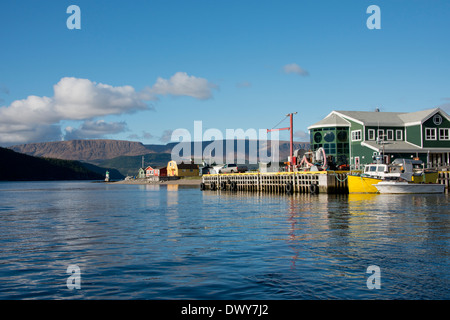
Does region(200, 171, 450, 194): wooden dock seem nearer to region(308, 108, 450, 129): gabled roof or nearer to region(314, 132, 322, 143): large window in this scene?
region(314, 132, 322, 143): large window

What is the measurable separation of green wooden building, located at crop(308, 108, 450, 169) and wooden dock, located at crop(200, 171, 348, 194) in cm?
892

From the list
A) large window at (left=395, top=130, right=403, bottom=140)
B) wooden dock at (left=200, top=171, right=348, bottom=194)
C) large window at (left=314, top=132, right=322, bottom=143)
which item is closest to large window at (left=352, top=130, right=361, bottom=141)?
large window at (left=314, top=132, right=322, bottom=143)

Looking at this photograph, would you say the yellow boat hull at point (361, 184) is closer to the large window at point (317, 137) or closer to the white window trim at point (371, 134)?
the white window trim at point (371, 134)

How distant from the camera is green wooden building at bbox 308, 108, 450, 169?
6156cm

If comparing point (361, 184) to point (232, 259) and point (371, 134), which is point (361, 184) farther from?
point (232, 259)

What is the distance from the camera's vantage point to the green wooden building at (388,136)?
6156 centimetres

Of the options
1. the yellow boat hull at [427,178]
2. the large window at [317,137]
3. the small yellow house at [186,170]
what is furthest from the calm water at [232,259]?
the small yellow house at [186,170]

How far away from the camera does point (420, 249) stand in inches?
638

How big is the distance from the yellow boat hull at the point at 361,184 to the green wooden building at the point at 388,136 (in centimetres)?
1076

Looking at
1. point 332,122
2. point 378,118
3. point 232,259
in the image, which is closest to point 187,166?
point 332,122

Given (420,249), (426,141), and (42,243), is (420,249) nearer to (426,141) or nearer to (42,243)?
(42,243)
